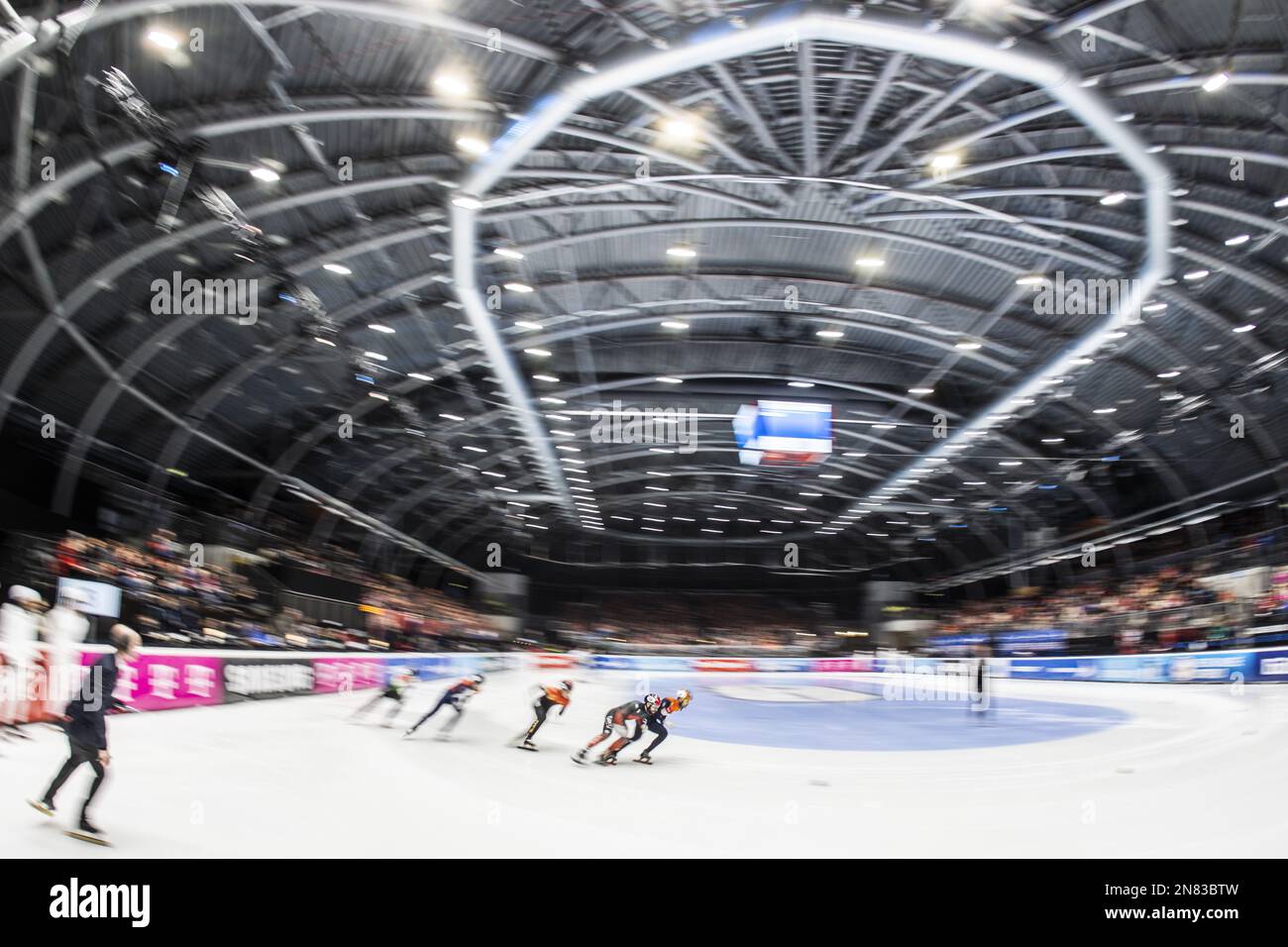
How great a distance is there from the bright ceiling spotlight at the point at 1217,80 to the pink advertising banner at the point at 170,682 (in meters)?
17.4

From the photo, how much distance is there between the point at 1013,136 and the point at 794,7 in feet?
20.8

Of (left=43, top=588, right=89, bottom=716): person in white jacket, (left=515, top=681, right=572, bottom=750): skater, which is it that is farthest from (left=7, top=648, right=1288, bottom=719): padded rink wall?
(left=515, top=681, right=572, bottom=750): skater

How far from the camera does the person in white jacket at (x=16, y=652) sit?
9.78 metres

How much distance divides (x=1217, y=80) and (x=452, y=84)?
38.0 feet

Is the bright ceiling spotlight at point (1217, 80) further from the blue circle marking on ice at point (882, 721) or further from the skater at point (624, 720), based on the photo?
the skater at point (624, 720)

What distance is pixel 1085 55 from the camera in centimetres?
1347

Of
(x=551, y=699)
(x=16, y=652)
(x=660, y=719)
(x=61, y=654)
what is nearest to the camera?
(x=660, y=719)

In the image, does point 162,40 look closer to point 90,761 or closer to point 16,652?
point 16,652

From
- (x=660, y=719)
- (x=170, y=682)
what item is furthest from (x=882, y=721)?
(x=170, y=682)

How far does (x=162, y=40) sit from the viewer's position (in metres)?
12.1

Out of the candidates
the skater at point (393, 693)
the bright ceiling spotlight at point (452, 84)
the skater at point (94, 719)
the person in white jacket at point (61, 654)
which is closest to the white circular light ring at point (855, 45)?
the bright ceiling spotlight at point (452, 84)

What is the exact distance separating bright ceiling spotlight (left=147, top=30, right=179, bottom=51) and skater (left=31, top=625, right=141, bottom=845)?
33.1 feet

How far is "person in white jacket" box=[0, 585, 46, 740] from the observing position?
9781 millimetres
